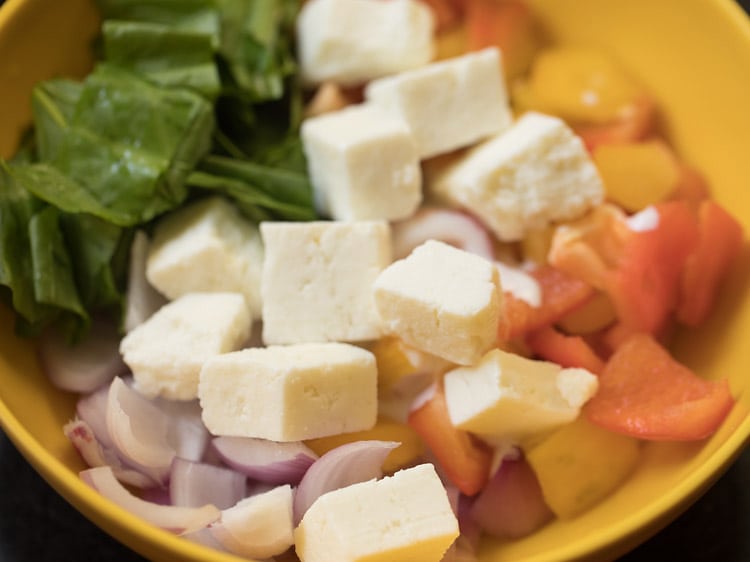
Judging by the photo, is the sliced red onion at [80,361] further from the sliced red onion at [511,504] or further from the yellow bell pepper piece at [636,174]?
the yellow bell pepper piece at [636,174]

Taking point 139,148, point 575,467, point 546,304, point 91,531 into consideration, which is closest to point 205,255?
point 139,148

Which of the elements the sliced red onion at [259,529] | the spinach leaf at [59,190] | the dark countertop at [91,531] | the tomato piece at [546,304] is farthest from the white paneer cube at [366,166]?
the dark countertop at [91,531]

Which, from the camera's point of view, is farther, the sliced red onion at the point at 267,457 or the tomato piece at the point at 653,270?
the tomato piece at the point at 653,270

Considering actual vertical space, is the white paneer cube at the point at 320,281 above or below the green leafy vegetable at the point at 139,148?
below

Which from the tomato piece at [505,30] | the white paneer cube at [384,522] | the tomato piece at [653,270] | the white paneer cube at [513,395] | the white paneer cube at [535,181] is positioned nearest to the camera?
the white paneer cube at [384,522]

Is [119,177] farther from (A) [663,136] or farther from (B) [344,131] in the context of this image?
(A) [663,136]

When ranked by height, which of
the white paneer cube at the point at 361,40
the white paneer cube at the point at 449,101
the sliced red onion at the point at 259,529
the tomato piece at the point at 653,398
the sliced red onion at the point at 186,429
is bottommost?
the tomato piece at the point at 653,398

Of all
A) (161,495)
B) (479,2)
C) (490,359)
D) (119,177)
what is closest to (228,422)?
(161,495)
